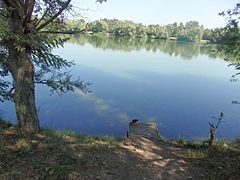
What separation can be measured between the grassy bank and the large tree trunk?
45cm

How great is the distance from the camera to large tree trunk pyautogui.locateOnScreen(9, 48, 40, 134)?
7.97m

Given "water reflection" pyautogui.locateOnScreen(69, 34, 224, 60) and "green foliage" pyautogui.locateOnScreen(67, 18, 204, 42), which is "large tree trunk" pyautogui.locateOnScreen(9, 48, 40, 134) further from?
"green foliage" pyautogui.locateOnScreen(67, 18, 204, 42)

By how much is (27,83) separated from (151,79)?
29.1m

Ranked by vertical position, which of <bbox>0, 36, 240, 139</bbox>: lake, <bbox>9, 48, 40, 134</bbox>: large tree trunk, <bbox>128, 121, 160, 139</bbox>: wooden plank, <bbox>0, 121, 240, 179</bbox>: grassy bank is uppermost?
<bbox>9, 48, 40, 134</bbox>: large tree trunk

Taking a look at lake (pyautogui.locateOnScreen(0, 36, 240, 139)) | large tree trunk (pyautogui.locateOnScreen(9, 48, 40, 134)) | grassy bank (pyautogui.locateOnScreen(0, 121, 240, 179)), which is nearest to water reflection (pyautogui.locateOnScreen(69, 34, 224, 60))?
lake (pyautogui.locateOnScreen(0, 36, 240, 139))

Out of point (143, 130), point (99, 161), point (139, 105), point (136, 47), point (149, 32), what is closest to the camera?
point (99, 161)

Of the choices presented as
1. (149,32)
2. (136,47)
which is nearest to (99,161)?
(136,47)

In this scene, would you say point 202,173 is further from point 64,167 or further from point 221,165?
point 64,167

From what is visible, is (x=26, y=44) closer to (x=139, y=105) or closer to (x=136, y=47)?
(x=139, y=105)

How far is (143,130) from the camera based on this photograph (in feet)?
44.3

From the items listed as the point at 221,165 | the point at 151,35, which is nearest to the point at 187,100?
the point at 221,165

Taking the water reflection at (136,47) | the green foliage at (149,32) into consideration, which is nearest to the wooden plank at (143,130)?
the water reflection at (136,47)

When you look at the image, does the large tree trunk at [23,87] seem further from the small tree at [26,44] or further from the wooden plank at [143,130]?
the wooden plank at [143,130]

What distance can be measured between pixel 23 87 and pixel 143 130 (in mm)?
6910
